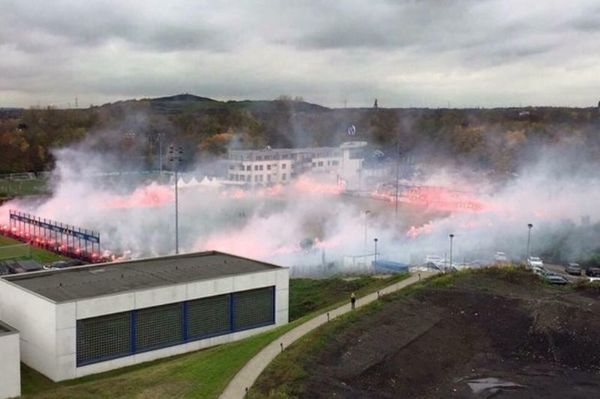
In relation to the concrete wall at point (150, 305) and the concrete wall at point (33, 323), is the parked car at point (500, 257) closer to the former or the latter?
the concrete wall at point (150, 305)

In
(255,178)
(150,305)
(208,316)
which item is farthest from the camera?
(255,178)

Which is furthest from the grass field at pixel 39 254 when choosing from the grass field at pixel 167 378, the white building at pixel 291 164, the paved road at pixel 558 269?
the white building at pixel 291 164

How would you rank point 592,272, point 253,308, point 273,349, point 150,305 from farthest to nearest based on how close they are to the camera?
1. point 592,272
2. point 253,308
3. point 150,305
4. point 273,349

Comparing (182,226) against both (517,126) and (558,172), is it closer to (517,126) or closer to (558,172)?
(558,172)

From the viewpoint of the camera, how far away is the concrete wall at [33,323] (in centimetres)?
2339

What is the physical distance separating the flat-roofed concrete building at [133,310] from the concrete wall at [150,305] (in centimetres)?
3

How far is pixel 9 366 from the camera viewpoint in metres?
21.0

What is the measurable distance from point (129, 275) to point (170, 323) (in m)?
3.35

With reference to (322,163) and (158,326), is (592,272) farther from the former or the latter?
(322,163)

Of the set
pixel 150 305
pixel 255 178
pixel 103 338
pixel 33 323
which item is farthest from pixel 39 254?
pixel 255 178

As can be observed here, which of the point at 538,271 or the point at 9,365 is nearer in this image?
the point at 9,365

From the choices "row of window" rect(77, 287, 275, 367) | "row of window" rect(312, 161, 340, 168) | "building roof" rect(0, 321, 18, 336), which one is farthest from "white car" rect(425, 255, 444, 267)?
"row of window" rect(312, 161, 340, 168)

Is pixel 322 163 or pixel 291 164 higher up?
pixel 322 163

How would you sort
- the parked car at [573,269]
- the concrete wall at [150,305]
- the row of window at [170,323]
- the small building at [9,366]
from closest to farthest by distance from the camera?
the small building at [9,366] → the concrete wall at [150,305] → the row of window at [170,323] → the parked car at [573,269]
